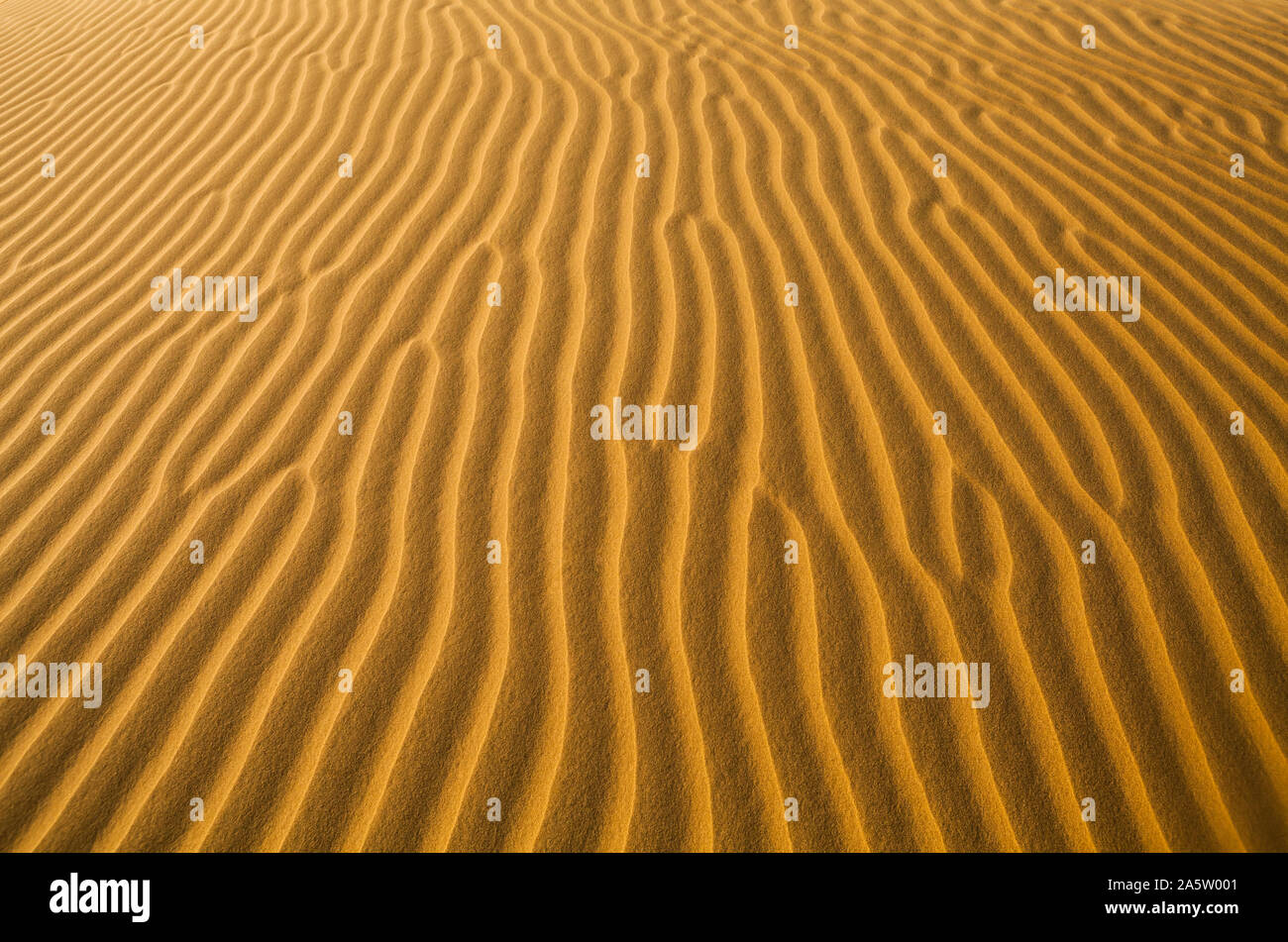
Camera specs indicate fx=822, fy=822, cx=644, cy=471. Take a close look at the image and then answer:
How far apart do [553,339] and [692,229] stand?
3.07ft

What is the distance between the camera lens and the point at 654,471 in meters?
2.70

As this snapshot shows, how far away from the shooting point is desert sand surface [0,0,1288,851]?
2.03 metres

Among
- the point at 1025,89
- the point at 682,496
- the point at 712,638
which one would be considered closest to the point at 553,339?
the point at 682,496

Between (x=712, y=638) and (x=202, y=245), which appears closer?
(x=712, y=638)

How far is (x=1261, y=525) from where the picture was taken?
2484 mm

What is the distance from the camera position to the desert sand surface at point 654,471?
203 centimetres

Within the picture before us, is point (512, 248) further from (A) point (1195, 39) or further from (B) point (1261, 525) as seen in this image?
(A) point (1195, 39)

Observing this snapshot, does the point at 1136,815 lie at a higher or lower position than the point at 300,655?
lower

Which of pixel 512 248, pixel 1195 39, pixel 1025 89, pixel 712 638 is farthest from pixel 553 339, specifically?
pixel 1195 39

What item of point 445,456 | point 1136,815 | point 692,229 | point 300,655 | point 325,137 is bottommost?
point 1136,815

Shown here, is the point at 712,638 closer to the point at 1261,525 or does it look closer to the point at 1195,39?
the point at 1261,525
